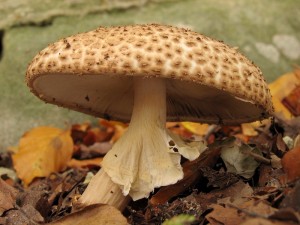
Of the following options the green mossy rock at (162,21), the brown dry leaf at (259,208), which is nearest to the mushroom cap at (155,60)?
the brown dry leaf at (259,208)

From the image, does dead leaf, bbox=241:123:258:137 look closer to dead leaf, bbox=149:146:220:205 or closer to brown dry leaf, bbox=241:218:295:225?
dead leaf, bbox=149:146:220:205

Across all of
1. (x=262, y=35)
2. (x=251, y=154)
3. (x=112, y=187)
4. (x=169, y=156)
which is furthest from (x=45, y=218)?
(x=262, y=35)

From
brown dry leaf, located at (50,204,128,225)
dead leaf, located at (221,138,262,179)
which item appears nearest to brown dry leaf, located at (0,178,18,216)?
brown dry leaf, located at (50,204,128,225)

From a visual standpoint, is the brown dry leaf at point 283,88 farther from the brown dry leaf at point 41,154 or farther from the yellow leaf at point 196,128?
the brown dry leaf at point 41,154

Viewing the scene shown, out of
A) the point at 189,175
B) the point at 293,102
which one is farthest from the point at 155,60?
the point at 293,102

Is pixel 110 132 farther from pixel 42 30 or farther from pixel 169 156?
pixel 169 156

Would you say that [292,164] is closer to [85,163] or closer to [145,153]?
[145,153]
